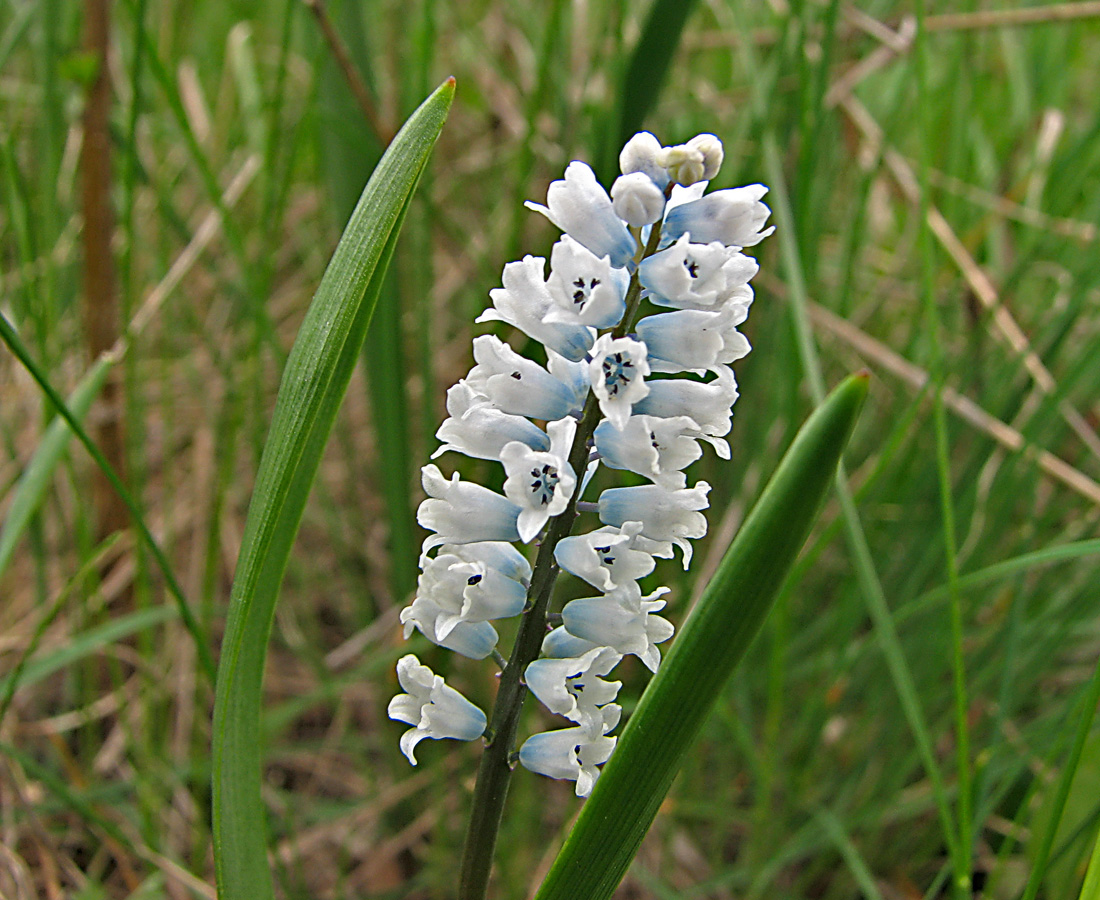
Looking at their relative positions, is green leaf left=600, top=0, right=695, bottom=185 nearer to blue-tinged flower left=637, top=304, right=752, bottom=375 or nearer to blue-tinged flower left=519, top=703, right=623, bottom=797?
blue-tinged flower left=637, top=304, right=752, bottom=375

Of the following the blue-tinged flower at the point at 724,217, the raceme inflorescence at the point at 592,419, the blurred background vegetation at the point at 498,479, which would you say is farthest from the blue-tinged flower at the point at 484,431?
the blurred background vegetation at the point at 498,479

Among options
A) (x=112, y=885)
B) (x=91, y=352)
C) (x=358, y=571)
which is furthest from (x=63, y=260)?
(x=112, y=885)

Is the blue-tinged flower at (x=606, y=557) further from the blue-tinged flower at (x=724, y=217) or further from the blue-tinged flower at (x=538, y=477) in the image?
the blue-tinged flower at (x=724, y=217)

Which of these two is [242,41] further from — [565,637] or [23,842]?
[565,637]

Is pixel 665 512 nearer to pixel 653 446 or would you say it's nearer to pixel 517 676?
pixel 653 446

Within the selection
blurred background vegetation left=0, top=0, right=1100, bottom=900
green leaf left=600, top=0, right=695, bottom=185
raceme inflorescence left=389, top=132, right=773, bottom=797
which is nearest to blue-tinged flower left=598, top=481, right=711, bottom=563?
raceme inflorescence left=389, top=132, right=773, bottom=797

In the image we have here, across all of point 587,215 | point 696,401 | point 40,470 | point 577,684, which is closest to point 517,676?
point 577,684
